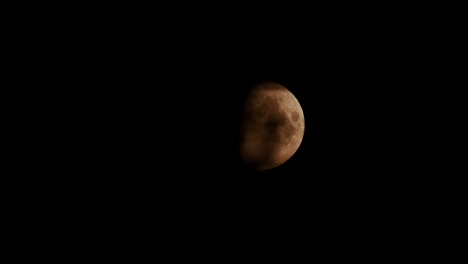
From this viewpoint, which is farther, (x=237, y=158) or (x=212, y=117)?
(x=237, y=158)

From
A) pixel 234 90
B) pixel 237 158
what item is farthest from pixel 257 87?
Answer: pixel 237 158

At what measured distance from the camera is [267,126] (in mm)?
2588

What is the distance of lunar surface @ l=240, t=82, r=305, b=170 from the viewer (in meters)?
2.58

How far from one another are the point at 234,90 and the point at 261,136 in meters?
0.40

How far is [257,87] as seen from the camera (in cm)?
265

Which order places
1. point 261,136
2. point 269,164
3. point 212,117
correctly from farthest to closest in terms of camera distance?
1. point 269,164
2. point 261,136
3. point 212,117

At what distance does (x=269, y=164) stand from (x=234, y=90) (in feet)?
2.24

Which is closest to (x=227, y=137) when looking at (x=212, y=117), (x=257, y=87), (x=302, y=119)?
(x=212, y=117)

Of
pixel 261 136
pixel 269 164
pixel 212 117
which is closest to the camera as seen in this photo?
pixel 212 117

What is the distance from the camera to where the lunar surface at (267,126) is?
102 inches

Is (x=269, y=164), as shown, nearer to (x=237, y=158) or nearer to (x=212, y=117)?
(x=237, y=158)

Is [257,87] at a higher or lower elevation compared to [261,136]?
higher

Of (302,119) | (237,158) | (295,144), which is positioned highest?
(302,119)

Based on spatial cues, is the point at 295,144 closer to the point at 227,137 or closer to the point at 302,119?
the point at 302,119
